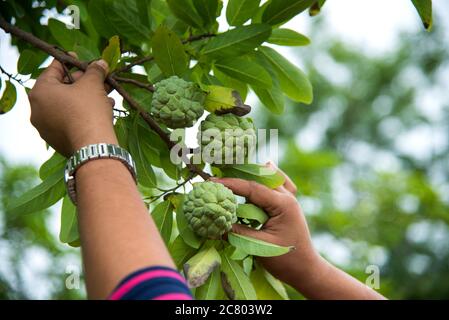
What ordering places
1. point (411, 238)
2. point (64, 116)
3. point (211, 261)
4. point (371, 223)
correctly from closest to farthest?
point (64, 116), point (211, 261), point (371, 223), point (411, 238)

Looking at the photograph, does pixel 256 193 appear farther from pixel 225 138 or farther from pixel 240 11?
pixel 240 11

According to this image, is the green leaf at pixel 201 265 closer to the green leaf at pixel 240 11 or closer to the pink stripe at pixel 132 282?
the pink stripe at pixel 132 282

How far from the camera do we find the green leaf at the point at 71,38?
186 centimetres

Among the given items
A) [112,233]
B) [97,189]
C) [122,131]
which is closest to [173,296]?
[112,233]

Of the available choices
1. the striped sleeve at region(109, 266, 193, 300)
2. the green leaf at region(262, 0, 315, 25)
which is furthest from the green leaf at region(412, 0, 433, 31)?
the striped sleeve at region(109, 266, 193, 300)

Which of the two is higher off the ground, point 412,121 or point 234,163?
point 234,163

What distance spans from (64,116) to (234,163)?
431 mm

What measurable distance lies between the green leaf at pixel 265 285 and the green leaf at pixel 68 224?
452 millimetres

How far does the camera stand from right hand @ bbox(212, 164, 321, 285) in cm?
155

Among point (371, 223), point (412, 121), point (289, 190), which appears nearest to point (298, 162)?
point (371, 223)

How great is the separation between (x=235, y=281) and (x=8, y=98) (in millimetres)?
867

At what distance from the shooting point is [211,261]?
1.44 meters

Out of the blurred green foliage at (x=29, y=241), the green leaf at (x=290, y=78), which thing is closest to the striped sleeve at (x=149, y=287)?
the green leaf at (x=290, y=78)
